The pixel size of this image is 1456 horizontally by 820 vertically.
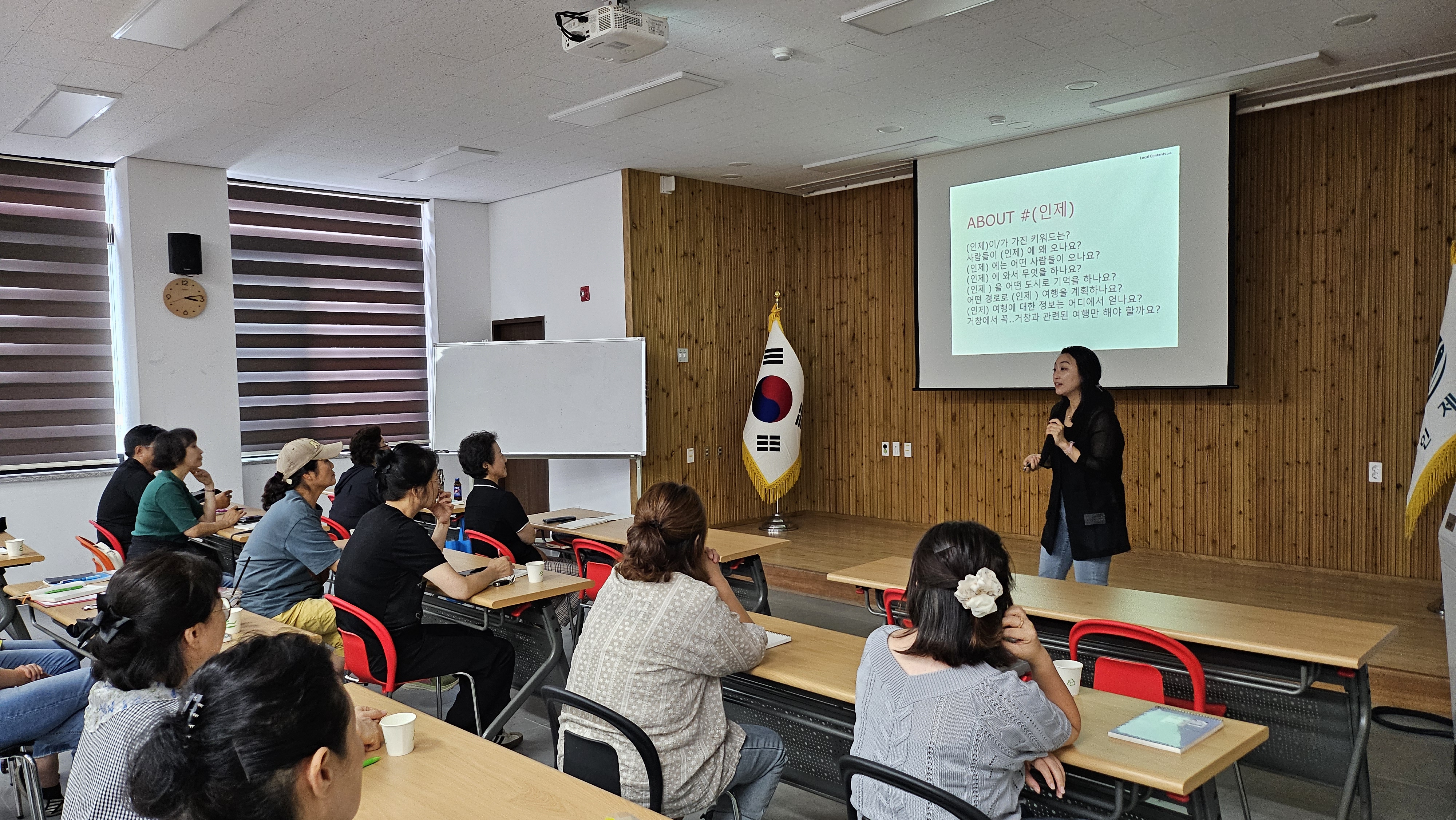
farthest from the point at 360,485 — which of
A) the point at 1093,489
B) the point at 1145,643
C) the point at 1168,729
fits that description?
the point at 1168,729

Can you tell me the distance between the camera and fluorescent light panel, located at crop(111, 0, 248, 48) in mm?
3988

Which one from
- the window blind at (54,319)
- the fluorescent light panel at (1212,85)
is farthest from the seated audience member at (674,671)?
the window blind at (54,319)

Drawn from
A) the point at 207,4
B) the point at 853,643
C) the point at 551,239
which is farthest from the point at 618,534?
the point at 551,239

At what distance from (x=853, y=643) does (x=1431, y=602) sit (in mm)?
3996

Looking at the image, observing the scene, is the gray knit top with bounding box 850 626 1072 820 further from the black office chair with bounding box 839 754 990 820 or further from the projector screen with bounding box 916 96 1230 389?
the projector screen with bounding box 916 96 1230 389

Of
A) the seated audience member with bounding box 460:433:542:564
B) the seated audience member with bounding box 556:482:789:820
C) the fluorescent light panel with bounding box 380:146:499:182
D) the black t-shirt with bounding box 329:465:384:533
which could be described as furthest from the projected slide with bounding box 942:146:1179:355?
the seated audience member with bounding box 556:482:789:820

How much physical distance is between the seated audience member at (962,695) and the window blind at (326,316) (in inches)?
267

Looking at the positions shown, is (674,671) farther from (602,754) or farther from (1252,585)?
(1252,585)

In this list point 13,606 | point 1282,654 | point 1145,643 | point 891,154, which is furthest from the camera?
point 891,154

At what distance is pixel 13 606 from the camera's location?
174 inches

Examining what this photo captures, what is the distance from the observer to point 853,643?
282cm

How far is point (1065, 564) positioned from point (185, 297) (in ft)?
20.8

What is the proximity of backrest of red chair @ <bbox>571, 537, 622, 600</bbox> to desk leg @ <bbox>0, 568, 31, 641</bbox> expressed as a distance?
2.47 meters

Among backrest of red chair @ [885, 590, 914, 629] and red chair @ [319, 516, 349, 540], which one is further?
red chair @ [319, 516, 349, 540]
